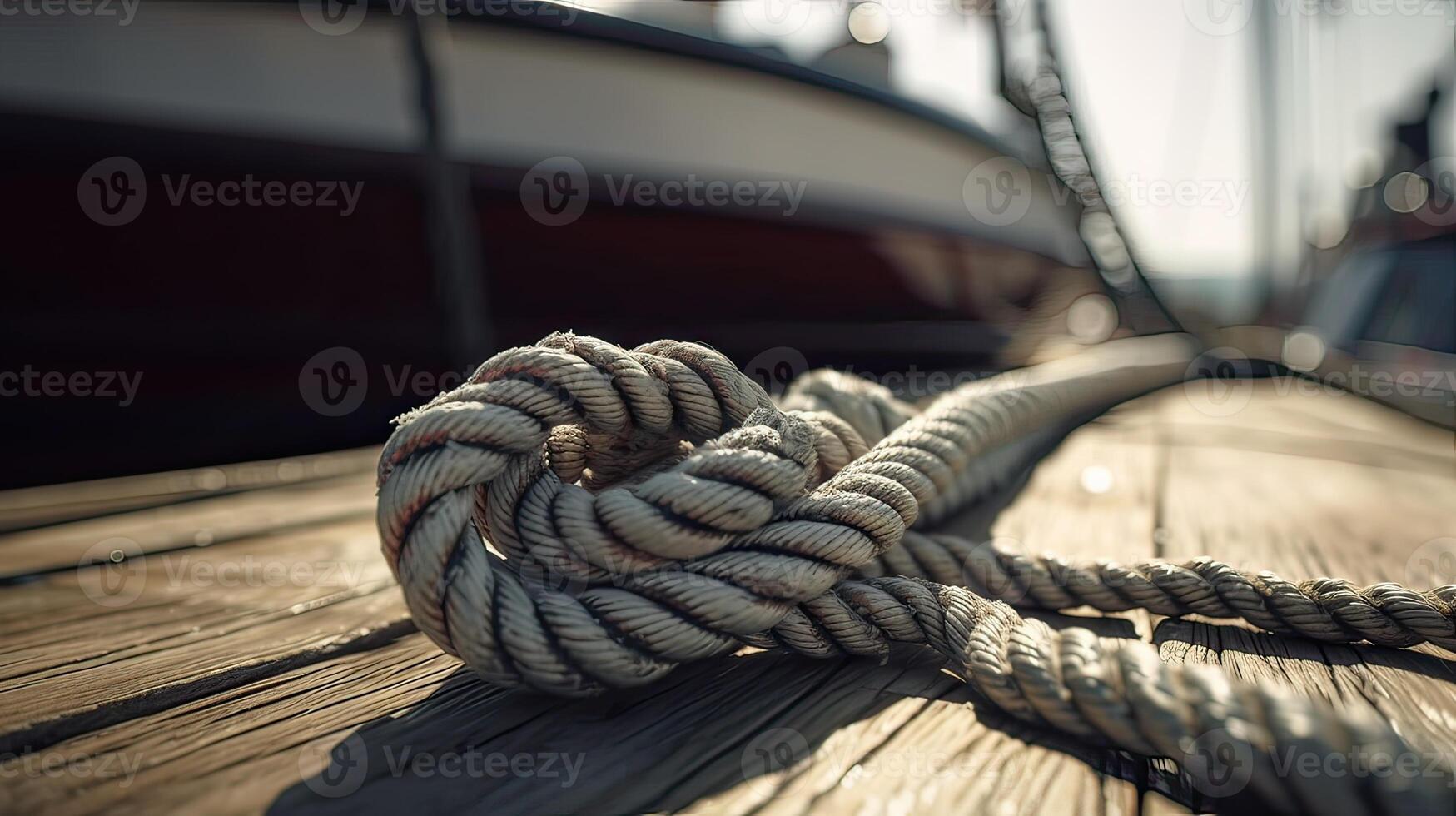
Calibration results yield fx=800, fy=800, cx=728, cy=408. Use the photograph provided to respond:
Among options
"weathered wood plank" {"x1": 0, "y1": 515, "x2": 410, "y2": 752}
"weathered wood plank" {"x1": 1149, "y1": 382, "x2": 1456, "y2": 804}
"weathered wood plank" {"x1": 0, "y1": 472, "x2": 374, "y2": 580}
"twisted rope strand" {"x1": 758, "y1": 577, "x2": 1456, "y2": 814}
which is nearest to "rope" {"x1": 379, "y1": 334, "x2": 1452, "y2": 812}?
"twisted rope strand" {"x1": 758, "y1": 577, "x2": 1456, "y2": 814}

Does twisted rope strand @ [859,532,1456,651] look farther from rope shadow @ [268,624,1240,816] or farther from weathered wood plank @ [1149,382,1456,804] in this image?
rope shadow @ [268,624,1240,816]

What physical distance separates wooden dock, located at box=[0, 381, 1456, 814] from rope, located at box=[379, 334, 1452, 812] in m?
0.04

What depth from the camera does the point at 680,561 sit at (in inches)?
27.5

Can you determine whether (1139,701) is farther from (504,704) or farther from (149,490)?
(149,490)

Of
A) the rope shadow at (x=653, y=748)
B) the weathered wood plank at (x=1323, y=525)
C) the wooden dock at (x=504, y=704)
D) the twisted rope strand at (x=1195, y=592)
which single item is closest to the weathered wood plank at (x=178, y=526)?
the wooden dock at (x=504, y=704)

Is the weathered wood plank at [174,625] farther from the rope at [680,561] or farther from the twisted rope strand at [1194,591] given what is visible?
the twisted rope strand at [1194,591]

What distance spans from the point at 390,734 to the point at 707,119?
11.2 ft

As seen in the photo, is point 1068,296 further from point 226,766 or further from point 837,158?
point 226,766

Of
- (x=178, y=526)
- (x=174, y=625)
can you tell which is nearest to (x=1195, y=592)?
(x=174, y=625)

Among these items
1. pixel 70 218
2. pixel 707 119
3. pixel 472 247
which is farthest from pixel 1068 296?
pixel 70 218

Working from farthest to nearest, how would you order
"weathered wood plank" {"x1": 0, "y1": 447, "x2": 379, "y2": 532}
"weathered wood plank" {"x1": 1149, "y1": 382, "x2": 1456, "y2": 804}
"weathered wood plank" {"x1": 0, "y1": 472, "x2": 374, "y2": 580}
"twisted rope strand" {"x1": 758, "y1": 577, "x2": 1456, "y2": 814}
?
"weathered wood plank" {"x1": 0, "y1": 447, "x2": 379, "y2": 532} → "weathered wood plank" {"x1": 0, "y1": 472, "x2": 374, "y2": 580} → "weathered wood plank" {"x1": 1149, "y1": 382, "x2": 1456, "y2": 804} → "twisted rope strand" {"x1": 758, "y1": 577, "x2": 1456, "y2": 814}

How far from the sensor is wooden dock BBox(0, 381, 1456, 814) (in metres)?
0.56

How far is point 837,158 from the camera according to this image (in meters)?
4.22

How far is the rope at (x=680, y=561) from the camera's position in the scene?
56cm
